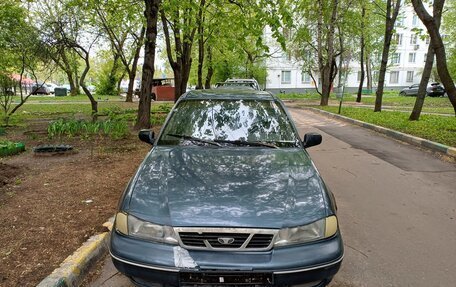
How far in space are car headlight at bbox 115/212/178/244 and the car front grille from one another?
0.08 meters

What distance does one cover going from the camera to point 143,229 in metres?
2.51

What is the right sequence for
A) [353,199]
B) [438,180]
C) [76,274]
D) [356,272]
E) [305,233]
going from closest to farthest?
1. [305,233]
2. [76,274]
3. [356,272]
4. [353,199]
5. [438,180]

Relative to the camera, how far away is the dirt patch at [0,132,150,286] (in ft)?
10.7

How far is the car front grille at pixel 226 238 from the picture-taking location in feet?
7.79

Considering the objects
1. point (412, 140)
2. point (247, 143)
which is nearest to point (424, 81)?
point (412, 140)

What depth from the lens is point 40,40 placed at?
1111 cm

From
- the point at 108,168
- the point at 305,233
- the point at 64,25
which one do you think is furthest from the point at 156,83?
the point at 305,233

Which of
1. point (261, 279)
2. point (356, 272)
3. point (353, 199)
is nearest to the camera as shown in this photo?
point (261, 279)

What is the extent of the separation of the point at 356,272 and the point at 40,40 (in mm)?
11388

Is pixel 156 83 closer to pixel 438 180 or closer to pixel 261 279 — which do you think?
pixel 438 180

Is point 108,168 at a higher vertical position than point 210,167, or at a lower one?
lower

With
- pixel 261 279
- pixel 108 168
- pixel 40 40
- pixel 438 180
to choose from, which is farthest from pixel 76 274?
pixel 40 40

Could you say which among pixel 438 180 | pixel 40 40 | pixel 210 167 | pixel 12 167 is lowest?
pixel 438 180

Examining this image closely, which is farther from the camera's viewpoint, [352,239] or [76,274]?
[352,239]
